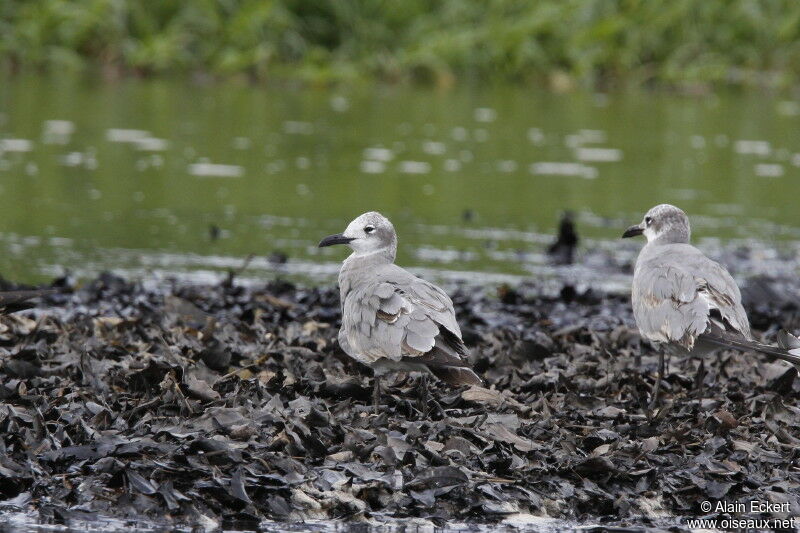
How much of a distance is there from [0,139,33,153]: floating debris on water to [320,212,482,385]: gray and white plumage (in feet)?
32.1

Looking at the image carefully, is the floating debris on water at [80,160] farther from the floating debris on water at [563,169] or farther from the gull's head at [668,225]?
the gull's head at [668,225]

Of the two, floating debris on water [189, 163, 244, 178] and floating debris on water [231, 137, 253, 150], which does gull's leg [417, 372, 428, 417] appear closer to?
floating debris on water [189, 163, 244, 178]

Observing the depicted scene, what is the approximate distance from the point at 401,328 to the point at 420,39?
2255 cm

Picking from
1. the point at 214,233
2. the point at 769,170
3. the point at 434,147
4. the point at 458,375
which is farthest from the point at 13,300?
the point at 769,170

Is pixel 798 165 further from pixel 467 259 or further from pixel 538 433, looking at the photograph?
pixel 538 433

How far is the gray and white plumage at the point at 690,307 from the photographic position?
255 inches

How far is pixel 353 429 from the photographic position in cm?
596

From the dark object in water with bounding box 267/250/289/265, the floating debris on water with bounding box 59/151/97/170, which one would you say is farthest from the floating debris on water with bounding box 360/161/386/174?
the dark object in water with bounding box 267/250/289/265

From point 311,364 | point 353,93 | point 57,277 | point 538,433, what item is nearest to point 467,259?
point 57,277

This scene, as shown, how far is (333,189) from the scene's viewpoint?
14125mm

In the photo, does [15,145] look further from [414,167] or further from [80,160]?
[414,167]

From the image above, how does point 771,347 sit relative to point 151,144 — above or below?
above

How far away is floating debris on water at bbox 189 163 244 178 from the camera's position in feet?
48.1

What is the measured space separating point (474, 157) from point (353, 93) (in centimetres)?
799
